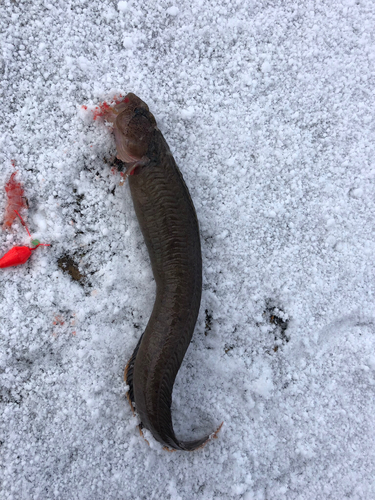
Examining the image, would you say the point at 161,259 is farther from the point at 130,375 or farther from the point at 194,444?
the point at 194,444

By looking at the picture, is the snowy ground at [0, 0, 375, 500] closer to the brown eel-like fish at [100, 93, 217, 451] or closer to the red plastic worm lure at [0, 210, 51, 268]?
the red plastic worm lure at [0, 210, 51, 268]

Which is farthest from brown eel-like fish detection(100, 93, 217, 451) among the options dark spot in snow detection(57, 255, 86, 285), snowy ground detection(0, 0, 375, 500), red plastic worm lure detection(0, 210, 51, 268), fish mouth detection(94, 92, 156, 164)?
red plastic worm lure detection(0, 210, 51, 268)

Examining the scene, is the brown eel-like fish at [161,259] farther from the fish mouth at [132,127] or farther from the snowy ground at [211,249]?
the snowy ground at [211,249]

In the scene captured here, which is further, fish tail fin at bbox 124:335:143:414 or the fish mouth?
fish tail fin at bbox 124:335:143:414

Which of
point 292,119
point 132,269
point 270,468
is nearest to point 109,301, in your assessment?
point 132,269

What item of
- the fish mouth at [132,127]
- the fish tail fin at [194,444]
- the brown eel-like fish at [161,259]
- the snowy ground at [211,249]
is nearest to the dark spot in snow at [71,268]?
the snowy ground at [211,249]

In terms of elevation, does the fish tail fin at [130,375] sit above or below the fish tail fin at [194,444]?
above
